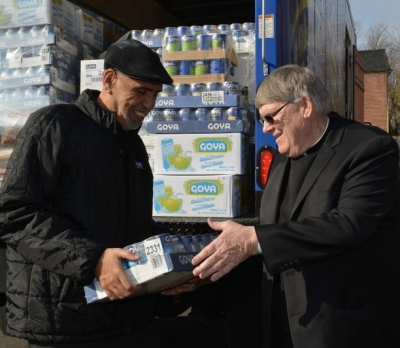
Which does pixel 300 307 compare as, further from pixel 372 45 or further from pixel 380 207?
pixel 372 45

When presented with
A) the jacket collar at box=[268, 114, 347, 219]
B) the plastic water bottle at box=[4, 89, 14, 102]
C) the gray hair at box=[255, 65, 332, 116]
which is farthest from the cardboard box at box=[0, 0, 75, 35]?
the jacket collar at box=[268, 114, 347, 219]

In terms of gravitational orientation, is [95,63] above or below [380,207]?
above

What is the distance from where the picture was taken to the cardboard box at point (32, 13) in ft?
12.3

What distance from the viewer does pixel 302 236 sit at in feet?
6.68

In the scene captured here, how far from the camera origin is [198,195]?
3395 millimetres

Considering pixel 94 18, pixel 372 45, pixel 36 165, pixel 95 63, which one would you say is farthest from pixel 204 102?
pixel 372 45

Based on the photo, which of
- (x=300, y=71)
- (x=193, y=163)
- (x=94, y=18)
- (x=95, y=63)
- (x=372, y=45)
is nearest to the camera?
(x=300, y=71)

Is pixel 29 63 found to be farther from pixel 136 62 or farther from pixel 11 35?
pixel 136 62

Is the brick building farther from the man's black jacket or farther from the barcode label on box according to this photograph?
the man's black jacket

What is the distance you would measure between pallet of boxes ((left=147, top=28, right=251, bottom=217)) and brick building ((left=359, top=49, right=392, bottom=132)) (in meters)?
31.1

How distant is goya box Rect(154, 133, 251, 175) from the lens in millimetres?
3359

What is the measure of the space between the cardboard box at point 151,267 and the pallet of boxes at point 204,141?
1323 mm

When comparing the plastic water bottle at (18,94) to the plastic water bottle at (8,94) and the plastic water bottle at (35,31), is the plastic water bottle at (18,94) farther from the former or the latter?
the plastic water bottle at (35,31)

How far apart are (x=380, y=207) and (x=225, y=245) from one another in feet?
1.77
